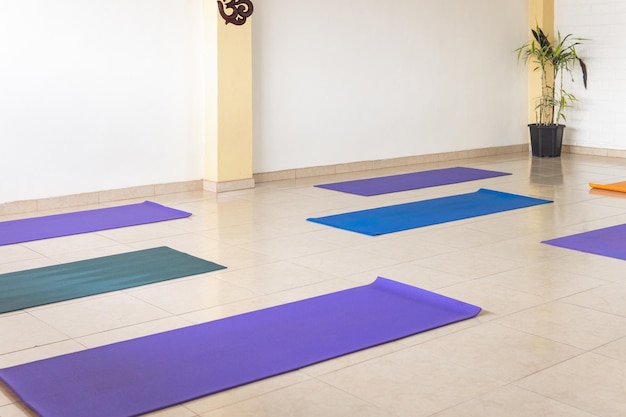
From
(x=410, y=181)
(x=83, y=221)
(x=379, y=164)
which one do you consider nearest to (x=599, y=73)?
(x=379, y=164)

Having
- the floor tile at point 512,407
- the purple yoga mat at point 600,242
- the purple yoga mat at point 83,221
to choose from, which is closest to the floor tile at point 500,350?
the floor tile at point 512,407

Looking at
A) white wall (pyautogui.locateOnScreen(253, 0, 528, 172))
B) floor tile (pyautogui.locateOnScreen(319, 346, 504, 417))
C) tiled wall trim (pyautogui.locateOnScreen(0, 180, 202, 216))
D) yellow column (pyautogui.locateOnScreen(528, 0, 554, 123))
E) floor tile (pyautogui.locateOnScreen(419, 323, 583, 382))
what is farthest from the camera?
yellow column (pyautogui.locateOnScreen(528, 0, 554, 123))

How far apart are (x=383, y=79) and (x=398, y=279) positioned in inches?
179

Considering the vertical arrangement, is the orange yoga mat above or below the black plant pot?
below

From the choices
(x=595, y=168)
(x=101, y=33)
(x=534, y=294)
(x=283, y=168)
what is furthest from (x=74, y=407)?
(x=595, y=168)

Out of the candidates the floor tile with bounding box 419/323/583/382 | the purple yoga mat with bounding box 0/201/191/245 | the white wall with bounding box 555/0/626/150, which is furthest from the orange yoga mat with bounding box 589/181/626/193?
the floor tile with bounding box 419/323/583/382

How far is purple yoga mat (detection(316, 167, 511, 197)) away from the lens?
24.5 feet

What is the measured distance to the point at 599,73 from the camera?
9.73 meters

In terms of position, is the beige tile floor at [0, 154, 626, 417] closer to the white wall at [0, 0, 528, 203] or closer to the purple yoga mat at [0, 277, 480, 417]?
the purple yoga mat at [0, 277, 480, 417]

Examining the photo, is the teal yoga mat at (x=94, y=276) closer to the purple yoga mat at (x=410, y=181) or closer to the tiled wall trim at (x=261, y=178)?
the tiled wall trim at (x=261, y=178)

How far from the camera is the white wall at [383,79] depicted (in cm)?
788

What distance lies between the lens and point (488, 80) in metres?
9.74

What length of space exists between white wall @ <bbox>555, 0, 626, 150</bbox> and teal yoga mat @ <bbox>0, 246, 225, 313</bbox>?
20.9 feet

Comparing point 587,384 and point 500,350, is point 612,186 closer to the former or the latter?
point 500,350
